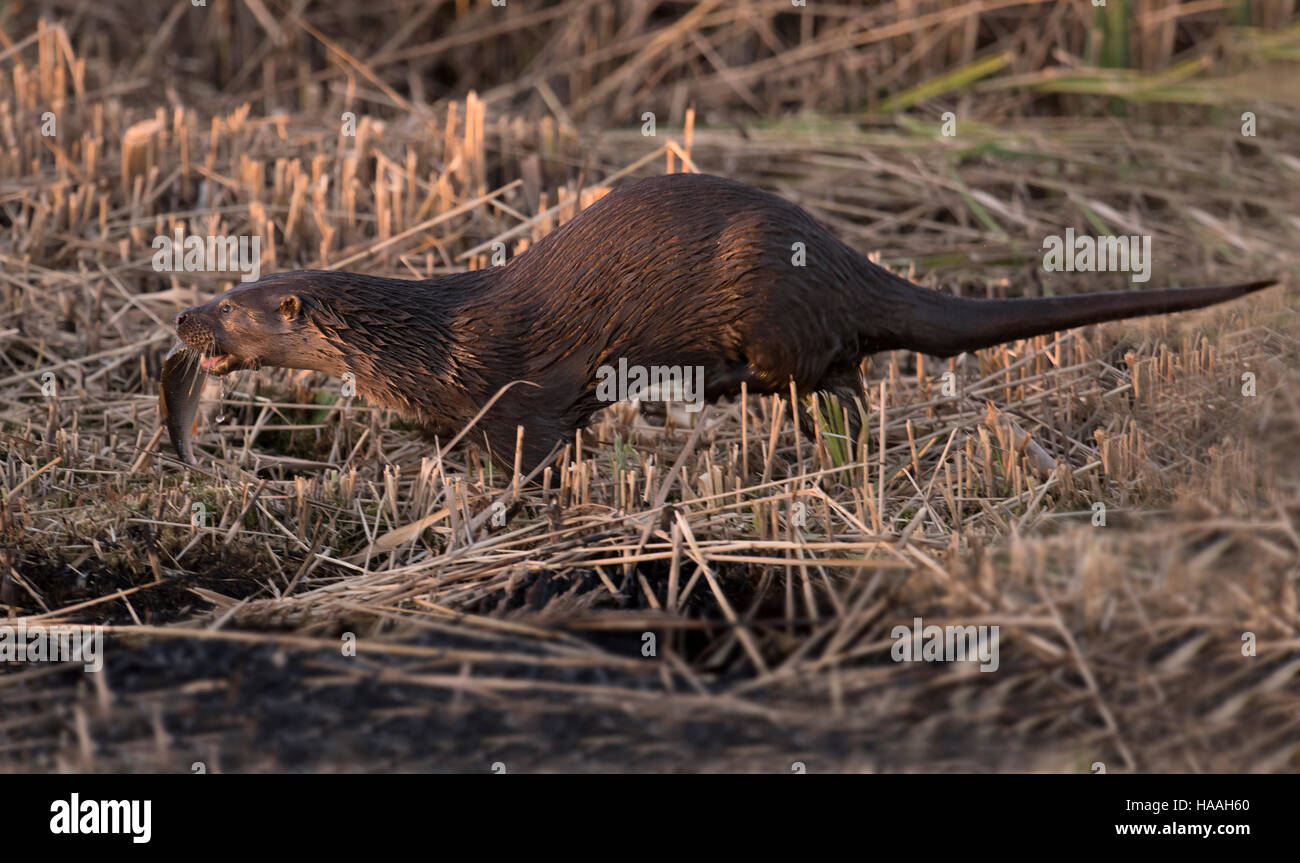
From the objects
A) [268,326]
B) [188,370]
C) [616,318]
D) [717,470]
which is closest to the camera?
[717,470]

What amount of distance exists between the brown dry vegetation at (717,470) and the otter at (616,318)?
0.93ft

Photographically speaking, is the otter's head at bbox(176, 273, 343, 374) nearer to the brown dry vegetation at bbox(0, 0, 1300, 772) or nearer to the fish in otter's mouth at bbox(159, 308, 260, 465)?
the fish in otter's mouth at bbox(159, 308, 260, 465)

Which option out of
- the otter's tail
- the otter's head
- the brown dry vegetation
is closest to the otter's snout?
the otter's head

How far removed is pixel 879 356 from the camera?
20.1 ft

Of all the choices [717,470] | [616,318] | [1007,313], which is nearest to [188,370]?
[616,318]

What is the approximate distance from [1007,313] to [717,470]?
1020mm

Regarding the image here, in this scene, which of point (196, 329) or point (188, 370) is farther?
point (188, 370)

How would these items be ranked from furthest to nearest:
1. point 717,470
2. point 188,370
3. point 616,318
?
point 188,370 < point 616,318 < point 717,470

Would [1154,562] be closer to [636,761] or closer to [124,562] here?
[636,761]

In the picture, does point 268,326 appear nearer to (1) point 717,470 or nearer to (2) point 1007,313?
(1) point 717,470

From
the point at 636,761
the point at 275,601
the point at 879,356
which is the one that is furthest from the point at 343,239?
the point at 636,761

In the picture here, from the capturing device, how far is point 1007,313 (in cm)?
450

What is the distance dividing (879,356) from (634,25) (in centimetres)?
433

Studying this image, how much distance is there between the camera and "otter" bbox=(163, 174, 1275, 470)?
449cm
